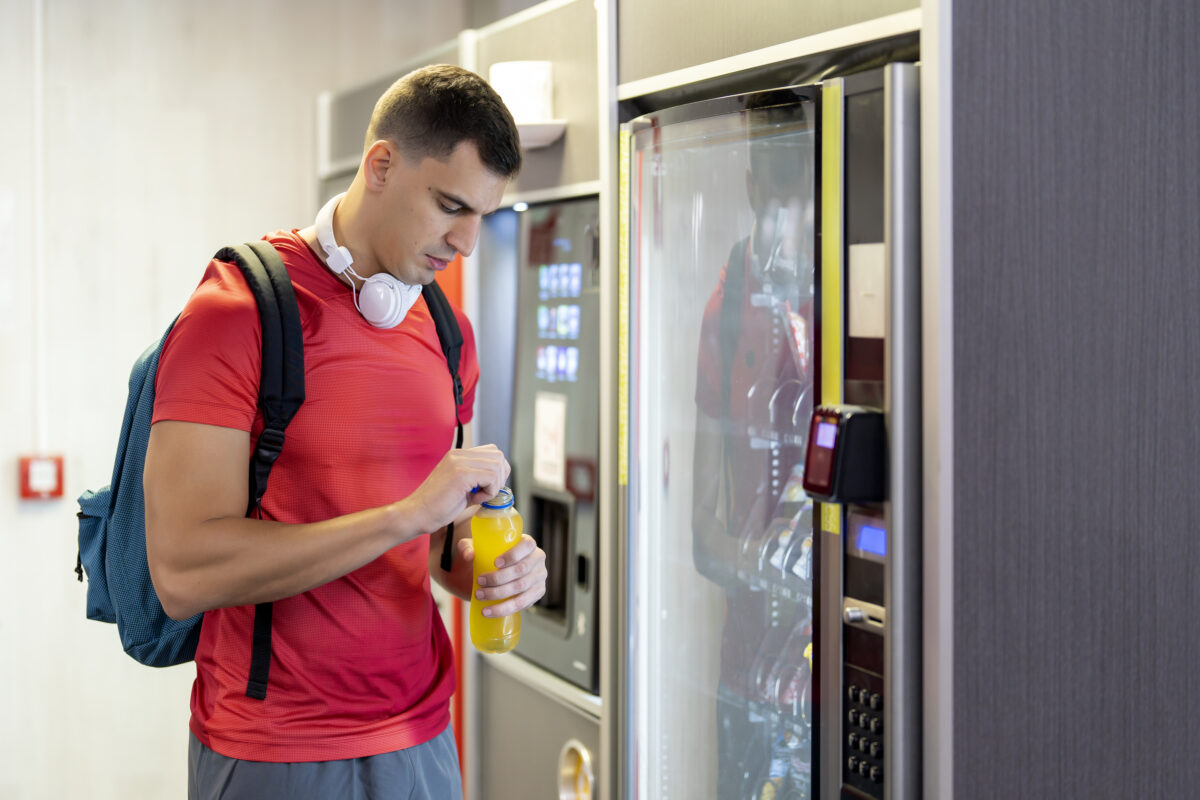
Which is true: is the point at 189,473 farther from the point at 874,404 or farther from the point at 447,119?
the point at 874,404

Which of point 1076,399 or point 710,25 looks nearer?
point 1076,399

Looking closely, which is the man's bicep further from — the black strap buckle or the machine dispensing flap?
the machine dispensing flap

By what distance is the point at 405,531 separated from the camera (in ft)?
4.58

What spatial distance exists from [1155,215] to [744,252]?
0.67 metres

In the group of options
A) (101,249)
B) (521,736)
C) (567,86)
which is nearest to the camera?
(567,86)

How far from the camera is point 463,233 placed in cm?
156

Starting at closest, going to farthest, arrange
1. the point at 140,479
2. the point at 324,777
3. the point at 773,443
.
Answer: the point at 324,777 < the point at 140,479 < the point at 773,443

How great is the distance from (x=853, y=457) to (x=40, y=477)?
108 inches

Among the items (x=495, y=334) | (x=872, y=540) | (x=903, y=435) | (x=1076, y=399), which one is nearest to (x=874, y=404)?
(x=903, y=435)

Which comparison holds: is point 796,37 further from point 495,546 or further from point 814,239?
point 495,546

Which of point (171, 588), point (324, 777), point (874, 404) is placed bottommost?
point (324, 777)

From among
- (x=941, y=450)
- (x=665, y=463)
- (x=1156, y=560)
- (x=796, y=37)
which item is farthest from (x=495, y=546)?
(x=1156, y=560)

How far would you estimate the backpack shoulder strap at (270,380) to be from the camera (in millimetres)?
1416

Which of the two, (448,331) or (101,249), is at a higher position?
(101,249)
